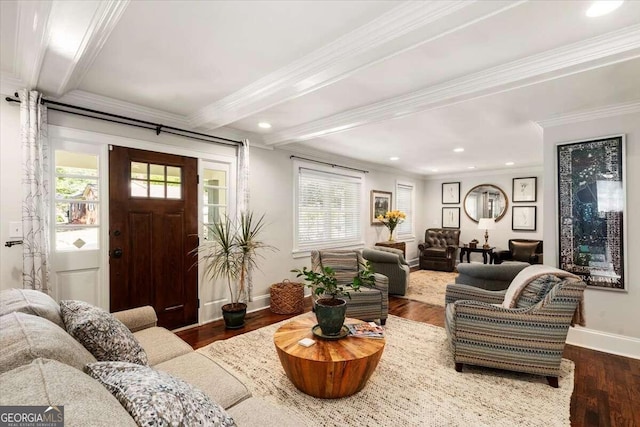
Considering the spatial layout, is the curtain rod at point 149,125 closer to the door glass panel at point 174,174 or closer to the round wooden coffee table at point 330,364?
the door glass panel at point 174,174

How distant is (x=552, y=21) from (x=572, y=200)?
2.25 metres

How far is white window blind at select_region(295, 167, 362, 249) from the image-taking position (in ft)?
16.8

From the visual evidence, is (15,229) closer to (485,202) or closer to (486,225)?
(486,225)

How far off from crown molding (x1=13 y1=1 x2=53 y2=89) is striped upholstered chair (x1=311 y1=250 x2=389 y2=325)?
3274 mm

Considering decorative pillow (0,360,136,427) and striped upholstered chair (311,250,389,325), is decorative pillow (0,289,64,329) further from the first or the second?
striped upholstered chair (311,250,389,325)

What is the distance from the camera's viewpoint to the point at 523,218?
22.1ft

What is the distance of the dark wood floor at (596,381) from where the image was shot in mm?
2049

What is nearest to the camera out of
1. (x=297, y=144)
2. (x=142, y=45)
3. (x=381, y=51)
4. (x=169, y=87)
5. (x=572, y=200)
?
(x=381, y=51)

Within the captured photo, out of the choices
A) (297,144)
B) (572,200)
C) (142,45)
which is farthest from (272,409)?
(297,144)

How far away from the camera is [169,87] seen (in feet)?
9.00

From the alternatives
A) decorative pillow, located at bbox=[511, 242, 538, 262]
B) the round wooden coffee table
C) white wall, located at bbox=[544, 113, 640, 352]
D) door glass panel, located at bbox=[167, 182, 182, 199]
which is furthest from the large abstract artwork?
door glass panel, located at bbox=[167, 182, 182, 199]

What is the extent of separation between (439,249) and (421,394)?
17.5ft

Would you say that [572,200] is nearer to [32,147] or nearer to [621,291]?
[621,291]

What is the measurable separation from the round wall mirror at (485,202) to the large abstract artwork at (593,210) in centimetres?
400
